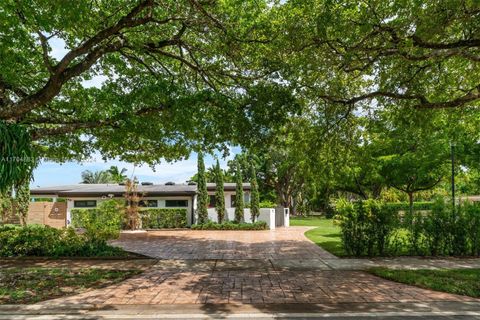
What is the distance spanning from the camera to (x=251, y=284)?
28.2 ft

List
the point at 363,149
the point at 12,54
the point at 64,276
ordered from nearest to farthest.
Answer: the point at 64,276, the point at 12,54, the point at 363,149

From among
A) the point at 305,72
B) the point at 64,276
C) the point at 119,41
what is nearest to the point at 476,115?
the point at 305,72

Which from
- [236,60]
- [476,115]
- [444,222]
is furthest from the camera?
[476,115]

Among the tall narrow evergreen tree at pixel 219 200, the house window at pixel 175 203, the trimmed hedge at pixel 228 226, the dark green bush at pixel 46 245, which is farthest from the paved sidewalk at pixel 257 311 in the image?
the house window at pixel 175 203

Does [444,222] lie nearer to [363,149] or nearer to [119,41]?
[363,149]

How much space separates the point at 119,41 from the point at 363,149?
10416mm

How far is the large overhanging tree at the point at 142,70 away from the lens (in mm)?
9070

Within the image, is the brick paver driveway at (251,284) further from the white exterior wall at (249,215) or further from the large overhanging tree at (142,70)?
the white exterior wall at (249,215)

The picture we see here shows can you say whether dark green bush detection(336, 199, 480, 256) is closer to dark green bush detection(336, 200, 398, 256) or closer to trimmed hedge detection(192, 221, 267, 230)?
dark green bush detection(336, 200, 398, 256)

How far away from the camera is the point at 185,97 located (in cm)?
1010

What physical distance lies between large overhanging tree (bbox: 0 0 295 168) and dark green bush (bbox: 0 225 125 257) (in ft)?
12.7

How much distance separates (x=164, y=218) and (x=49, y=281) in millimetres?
17270

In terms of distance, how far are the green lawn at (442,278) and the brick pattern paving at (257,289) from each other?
331mm

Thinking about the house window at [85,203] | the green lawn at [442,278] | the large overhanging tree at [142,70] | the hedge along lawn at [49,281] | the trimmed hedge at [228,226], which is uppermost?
the large overhanging tree at [142,70]
